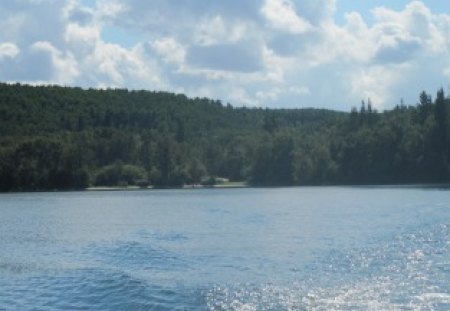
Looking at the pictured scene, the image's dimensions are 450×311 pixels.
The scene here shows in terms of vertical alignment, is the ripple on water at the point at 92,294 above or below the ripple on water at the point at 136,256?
below

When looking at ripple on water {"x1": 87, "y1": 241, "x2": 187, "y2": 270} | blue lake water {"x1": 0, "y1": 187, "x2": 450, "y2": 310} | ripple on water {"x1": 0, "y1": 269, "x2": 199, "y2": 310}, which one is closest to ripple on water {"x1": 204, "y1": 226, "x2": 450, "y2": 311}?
blue lake water {"x1": 0, "y1": 187, "x2": 450, "y2": 310}

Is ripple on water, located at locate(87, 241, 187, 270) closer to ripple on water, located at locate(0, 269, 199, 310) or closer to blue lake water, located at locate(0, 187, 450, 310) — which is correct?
blue lake water, located at locate(0, 187, 450, 310)

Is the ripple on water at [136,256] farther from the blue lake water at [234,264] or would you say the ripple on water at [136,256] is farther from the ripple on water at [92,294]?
the ripple on water at [92,294]

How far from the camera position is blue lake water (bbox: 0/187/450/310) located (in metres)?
32.4

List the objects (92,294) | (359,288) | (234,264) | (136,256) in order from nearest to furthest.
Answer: (359,288)
(92,294)
(234,264)
(136,256)

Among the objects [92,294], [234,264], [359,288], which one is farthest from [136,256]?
[359,288]

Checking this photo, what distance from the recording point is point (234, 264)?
4247 cm

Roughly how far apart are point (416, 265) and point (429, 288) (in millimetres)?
7130

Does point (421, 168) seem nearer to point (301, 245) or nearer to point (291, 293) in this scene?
point (301, 245)

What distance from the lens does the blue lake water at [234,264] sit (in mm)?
32434

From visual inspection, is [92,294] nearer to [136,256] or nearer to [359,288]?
[359,288]

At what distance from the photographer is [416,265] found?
40438 mm

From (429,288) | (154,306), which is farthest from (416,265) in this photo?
(154,306)

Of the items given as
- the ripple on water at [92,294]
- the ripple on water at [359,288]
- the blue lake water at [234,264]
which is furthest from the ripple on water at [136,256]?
the ripple on water at [359,288]
